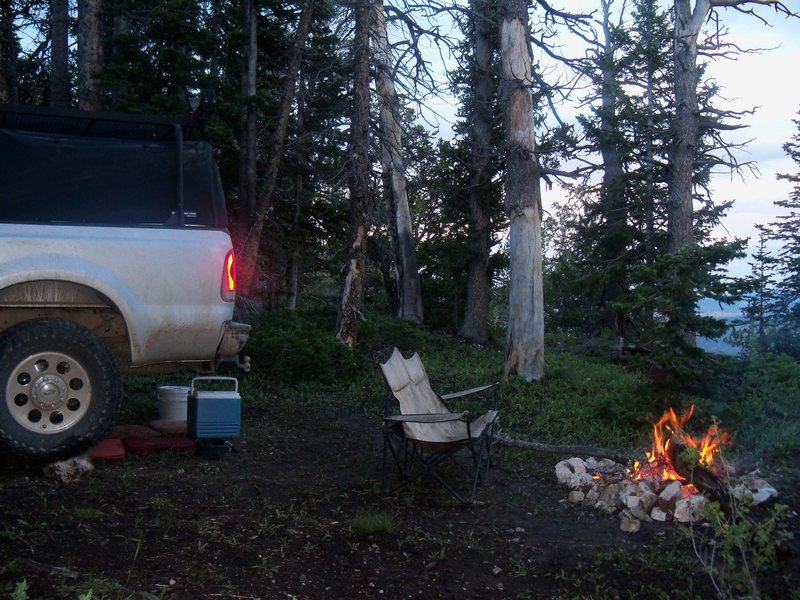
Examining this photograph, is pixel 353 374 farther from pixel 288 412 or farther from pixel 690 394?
pixel 690 394

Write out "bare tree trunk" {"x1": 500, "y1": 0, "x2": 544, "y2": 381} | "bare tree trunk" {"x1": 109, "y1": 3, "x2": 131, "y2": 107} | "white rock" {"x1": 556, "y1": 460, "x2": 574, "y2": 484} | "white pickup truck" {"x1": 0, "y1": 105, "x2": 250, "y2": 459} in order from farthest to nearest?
"bare tree trunk" {"x1": 109, "y1": 3, "x2": 131, "y2": 107}
"bare tree trunk" {"x1": 500, "y1": 0, "x2": 544, "y2": 381}
"white rock" {"x1": 556, "y1": 460, "x2": 574, "y2": 484}
"white pickup truck" {"x1": 0, "y1": 105, "x2": 250, "y2": 459}

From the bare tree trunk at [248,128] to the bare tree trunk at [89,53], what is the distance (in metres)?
2.63

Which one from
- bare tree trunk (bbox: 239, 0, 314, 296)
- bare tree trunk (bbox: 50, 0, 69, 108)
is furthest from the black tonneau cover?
bare tree trunk (bbox: 50, 0, 69, 108)

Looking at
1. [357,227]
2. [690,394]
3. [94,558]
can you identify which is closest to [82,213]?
[94,558]

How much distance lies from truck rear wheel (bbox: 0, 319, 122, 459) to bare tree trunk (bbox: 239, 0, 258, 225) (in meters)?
8.78

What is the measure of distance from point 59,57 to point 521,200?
28.6 ft

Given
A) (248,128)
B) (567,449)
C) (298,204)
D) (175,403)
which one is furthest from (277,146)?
(567,449)

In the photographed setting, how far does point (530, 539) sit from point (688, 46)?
12866 mm

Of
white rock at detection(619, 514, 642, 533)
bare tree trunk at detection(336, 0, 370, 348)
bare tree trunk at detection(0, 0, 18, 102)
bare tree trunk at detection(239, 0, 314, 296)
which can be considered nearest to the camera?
white rock at detection(619, 514, 642, 533)

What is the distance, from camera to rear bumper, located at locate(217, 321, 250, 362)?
5.29 metres

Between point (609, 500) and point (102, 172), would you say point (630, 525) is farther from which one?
point (102, 172)

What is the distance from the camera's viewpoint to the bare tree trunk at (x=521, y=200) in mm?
10750

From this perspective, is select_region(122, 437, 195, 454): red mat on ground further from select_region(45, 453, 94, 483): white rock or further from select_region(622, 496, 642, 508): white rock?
select_region(622, 496, 642, 508): white rock

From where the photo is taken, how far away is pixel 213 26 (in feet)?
47.3
